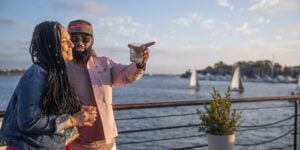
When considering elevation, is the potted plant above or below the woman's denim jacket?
below

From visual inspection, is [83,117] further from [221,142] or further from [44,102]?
[221,142]

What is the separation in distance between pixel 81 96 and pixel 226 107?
83.9 inches

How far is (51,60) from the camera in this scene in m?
1.88

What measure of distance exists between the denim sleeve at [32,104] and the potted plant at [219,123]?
251 cm

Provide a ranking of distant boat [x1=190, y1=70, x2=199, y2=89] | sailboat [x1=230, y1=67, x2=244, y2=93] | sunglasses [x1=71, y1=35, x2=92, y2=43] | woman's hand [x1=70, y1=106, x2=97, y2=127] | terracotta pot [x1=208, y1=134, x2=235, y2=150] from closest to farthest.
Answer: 1. woman's hand [x1=70, y1=106, x2=97, y2=127]
2. sunglasses [x1=71, y1=35, x2=92, y2=43]
3. terracotta pot [x1=208, y1=134, x2=235, y2=150]
4. sailboat [x1=230, y1=67, x2=244, y2=93]
5. distant boat [x1=190, y1=70, x2=199, y2=89]

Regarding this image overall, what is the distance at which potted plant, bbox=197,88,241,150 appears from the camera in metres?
4.12

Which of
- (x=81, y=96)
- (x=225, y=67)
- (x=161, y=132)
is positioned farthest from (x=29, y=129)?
(x=225, y=67)

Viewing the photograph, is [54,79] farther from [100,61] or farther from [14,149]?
[100,61]

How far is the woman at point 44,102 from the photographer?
180cm

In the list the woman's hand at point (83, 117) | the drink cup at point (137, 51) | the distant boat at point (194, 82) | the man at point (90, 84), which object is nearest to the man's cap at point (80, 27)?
the man at point (90, 84)

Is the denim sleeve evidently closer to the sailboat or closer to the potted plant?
the potted plant

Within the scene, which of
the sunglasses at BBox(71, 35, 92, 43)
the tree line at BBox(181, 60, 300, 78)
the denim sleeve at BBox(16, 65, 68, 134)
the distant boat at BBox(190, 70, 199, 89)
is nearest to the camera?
the denim sleeve at BBox(16, 65, 68, 134)

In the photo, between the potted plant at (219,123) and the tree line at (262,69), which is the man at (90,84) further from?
the tree line at (262,69)

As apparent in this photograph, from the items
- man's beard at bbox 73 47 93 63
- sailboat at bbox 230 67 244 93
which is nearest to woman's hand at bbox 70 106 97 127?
man's beard at bbox 73 47 93 63
